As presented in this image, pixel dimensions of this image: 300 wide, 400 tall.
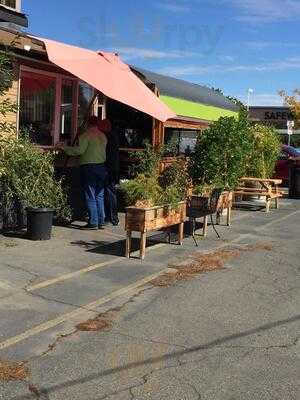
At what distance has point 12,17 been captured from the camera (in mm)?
13406

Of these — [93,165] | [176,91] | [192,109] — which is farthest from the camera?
[192,109]

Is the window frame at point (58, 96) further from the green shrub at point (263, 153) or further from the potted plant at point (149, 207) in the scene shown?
the green shrub at point (263, 153)

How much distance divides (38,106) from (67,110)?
0.93 meters

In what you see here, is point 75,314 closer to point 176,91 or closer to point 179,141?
point 176,91

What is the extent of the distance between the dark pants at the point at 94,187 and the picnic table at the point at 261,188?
5929mm

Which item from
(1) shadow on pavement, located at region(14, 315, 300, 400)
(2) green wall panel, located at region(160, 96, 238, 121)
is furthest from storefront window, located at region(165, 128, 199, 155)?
(1) shadow on pavement, located at region(14, 315, 300, 400)

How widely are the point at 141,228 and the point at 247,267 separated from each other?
1.55 meters

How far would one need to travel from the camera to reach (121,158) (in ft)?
47.5

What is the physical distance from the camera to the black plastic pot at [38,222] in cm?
941

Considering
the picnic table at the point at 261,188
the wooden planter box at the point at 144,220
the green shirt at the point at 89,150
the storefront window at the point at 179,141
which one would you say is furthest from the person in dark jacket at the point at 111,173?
the picnic table at the point at 261,188

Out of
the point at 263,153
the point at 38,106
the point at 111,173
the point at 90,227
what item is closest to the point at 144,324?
the point at 90,227

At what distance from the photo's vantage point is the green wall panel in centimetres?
1375

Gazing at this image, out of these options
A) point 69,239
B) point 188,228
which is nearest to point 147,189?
point 69,239

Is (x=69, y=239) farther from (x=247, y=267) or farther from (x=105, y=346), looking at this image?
(x=105, y=346)
